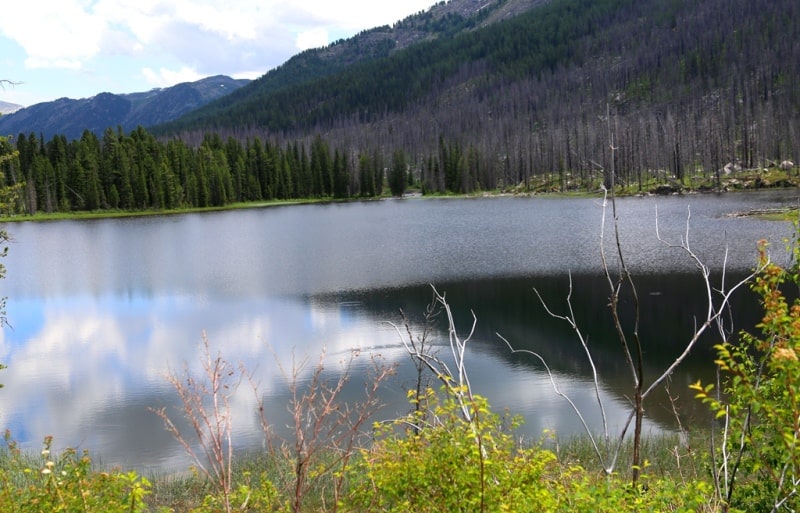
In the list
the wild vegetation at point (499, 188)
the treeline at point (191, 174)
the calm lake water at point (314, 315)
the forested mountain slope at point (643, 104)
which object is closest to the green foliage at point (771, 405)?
the wild vegetation at point (499, 188)

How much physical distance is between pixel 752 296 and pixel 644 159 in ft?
304

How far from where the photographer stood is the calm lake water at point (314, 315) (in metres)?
14.3

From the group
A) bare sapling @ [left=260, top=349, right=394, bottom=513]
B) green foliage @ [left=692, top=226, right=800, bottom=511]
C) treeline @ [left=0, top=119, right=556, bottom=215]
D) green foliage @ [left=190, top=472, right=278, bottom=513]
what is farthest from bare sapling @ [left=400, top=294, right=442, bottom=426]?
treeline @ [left=0, top=119, right=556, bottom=215]

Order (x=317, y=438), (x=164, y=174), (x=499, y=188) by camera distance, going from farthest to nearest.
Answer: (x=499, y=188), (x=164, y=174), (x=317, y=438)

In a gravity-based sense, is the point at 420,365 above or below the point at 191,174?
below

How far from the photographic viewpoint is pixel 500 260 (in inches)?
1275

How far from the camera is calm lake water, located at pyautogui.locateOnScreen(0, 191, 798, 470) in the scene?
47.0ft

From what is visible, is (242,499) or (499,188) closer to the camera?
(242,499)

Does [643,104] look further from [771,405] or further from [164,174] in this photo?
[771,405]

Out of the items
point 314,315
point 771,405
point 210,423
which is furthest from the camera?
Result: point 314,315

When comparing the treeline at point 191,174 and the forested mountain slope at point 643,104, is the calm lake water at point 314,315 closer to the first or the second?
the treeline at point 191,174

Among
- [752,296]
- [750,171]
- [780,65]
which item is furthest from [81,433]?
[780,65]

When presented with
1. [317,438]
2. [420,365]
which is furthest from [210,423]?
[420,365]

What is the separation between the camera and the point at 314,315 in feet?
75.5
